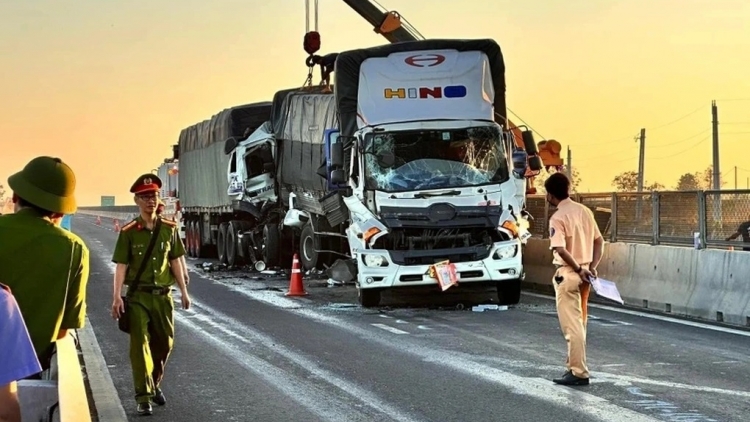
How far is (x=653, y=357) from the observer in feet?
36.2

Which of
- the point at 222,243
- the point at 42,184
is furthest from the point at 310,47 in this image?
the point at 42,184

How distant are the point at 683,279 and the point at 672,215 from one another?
1637 millimetres

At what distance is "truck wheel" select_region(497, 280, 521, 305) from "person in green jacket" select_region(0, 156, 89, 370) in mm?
11700

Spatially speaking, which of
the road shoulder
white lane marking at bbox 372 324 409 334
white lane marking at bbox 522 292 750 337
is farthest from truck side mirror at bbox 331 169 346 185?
the road shoulder

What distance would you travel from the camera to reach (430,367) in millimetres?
10633

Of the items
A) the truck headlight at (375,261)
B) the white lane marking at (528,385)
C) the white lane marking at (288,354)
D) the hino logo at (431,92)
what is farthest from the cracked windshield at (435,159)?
the white lane marking at (528,385)

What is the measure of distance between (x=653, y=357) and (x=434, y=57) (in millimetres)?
7787

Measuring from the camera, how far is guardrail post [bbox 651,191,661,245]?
672 inches

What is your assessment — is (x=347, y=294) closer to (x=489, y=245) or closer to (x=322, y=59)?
(x=489, y=245)

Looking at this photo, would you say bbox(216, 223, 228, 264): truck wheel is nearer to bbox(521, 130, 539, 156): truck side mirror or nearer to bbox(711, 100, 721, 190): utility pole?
bbox(521, 130, 539, 156): truck side mirror

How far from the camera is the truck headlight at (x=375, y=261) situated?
16.2 m

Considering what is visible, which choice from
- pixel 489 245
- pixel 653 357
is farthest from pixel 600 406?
pixel 489 245

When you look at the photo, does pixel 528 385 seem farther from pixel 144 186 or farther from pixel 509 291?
pixel 509 291

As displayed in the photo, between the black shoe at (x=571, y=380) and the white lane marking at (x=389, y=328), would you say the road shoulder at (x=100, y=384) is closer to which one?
the white lane marking at (x=389, y=328)
